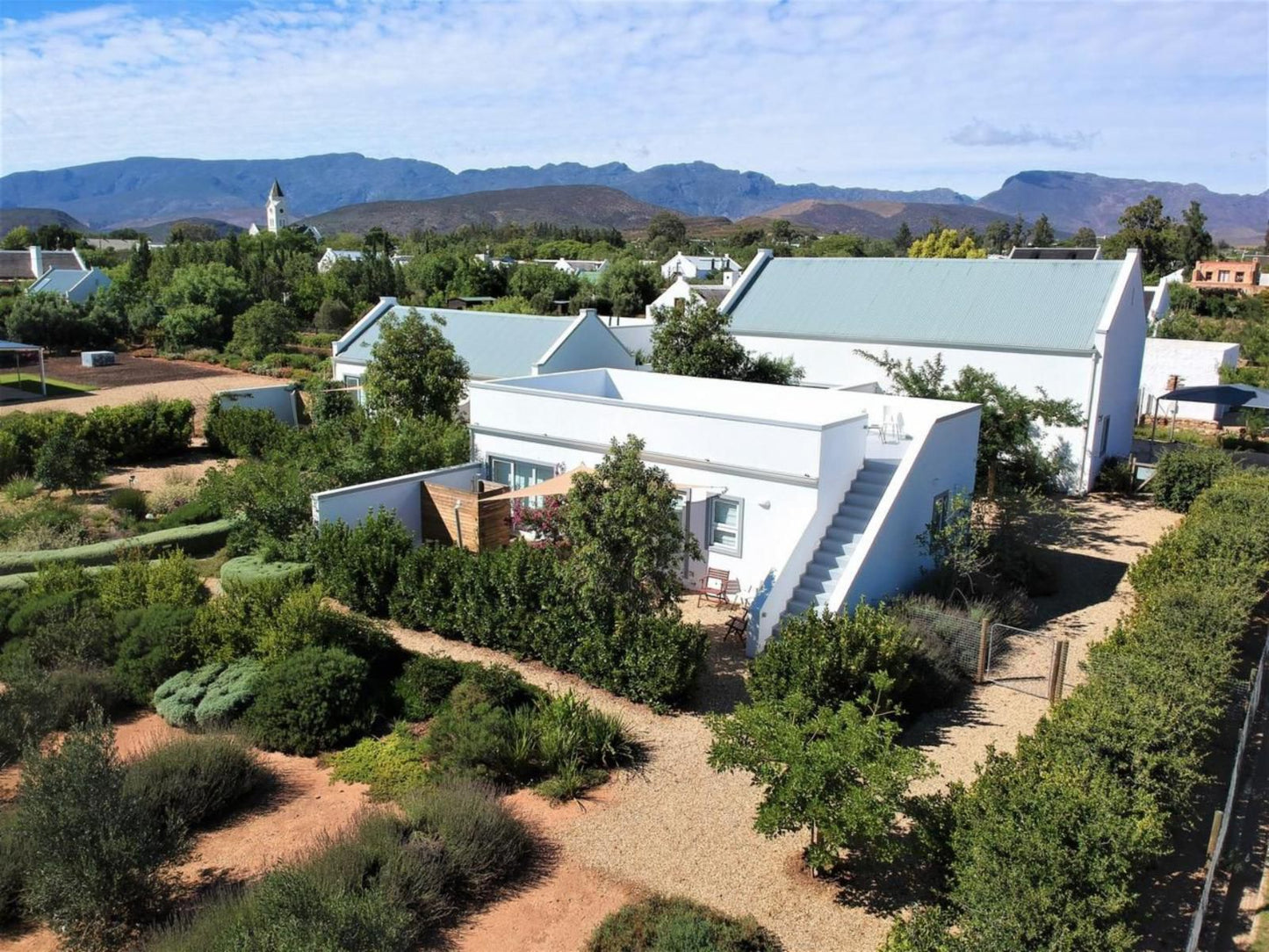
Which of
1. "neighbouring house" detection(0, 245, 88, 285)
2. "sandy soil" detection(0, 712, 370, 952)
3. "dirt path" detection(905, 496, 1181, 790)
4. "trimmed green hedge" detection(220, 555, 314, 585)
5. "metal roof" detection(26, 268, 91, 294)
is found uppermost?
"neighbouring house" detection(0, 245, 88, 285)

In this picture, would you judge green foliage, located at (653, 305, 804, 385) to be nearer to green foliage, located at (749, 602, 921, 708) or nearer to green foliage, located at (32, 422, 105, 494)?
green foliage, located at (749, 602, 921, 708)

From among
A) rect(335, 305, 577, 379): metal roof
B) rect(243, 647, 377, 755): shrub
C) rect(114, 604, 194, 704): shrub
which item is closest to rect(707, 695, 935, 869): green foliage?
rect(243, 647, 377, 755): shrub

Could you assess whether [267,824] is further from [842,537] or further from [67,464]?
[67,464]

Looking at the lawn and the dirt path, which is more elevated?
the lawn

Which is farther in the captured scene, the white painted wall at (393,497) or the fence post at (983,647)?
the white painted wall at (393,497)

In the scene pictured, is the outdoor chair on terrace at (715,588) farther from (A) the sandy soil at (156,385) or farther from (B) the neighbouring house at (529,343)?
(A) the sandy soil at (156,385)

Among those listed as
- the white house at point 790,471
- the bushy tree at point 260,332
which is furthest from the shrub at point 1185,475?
the bushy tree at point 260,332
